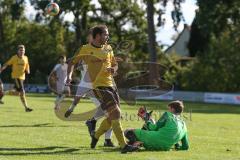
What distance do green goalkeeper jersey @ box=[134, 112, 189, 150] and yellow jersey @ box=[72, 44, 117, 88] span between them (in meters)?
1.10

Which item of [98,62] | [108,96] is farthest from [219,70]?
[108,96]

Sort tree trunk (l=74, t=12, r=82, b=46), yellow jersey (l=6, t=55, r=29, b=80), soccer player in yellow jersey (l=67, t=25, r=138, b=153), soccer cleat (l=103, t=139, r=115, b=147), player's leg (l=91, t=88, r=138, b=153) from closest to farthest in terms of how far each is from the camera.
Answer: player's leg (l=91, t=88, r=138, b=153) → soccer player in yellow jersey (l=67, t=25, r=138, b=153) → soccer cleat (l=103, t=139, r=115, b=147) → yellow jersey (l=6, t=55, r=29, b=80) → tree trunk (l=74, t=12, r=82, b=46)

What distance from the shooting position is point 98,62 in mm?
11484

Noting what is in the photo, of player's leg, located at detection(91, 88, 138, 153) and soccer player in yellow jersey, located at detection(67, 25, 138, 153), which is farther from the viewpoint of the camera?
soccer player in yellow jersey, located at detection(67, 25, 138, 153)

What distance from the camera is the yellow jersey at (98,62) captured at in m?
11.3

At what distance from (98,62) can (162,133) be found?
180 cm

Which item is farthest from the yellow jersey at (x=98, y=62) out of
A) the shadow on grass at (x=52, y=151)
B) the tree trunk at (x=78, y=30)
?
the tree trunk at (x=78, y=30)

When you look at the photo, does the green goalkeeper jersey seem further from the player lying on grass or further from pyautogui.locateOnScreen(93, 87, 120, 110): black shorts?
the player lying on grass

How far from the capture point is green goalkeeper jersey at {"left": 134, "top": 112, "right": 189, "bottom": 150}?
1112 cm

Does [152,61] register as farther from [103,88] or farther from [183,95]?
[103,88]

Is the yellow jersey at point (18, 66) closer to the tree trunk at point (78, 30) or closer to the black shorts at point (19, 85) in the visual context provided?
the black shorts at point (19, 85)

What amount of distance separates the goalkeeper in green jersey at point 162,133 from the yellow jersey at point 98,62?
1.05m

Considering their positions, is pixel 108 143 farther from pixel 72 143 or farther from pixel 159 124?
pixel 159 124

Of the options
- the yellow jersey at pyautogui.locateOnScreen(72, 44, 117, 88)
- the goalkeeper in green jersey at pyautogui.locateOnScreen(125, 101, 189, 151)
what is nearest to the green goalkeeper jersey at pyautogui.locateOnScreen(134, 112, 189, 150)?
the goalkeeper in green jersey at pyautogui.locateOnScreen(125, 101, 189, 151)
